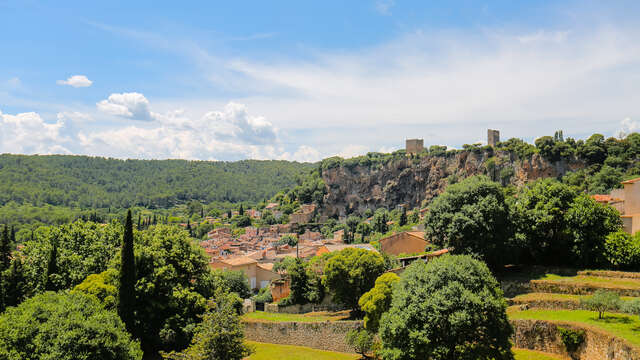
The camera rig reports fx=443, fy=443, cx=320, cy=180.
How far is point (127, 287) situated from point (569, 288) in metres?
23.8

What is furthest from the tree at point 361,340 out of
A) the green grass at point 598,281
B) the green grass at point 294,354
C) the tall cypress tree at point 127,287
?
the tall cypress tree at point 127,287

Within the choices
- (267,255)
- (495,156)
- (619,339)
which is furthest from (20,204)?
(619,339)

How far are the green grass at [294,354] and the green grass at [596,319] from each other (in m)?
9.12

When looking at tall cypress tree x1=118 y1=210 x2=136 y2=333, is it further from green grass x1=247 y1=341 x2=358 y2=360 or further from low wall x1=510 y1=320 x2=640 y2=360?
low wall x1=510 y1=320 x2=640 y2=360

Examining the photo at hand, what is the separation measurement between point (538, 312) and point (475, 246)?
6.10m

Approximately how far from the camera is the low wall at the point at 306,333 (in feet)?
84.8

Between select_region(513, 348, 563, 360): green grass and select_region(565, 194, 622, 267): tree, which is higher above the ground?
select_region(565, 194, 622, 267): tree

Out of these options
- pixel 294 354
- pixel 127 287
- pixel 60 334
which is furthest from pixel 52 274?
pixel 294 354

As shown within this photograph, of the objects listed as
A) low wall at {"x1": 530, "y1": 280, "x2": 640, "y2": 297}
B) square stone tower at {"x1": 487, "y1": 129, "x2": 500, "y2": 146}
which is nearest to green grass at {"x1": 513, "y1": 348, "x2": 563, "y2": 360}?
low wall at {"x1": 530, "y1": 280, "x2": 640, "y2": 297}

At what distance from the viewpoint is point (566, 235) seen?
2752cm

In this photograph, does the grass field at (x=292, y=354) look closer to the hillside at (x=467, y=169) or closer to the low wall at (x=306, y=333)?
the low wall at (x=306, y=333)

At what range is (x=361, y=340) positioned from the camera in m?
23.2

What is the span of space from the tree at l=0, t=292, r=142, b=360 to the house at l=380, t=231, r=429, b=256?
3399cm

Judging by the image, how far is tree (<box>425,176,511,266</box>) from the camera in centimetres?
2655
